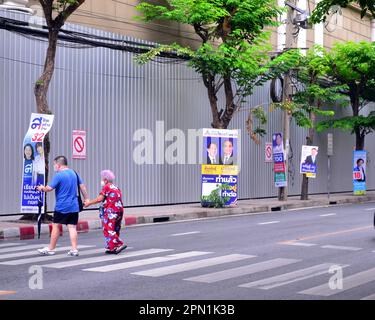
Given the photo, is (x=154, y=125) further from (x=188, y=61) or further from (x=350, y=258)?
(x=350, y=258)

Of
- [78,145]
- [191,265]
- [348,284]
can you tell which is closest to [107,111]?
[78,145]

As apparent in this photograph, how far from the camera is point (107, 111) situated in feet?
82.4

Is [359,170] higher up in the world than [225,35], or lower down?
lower down

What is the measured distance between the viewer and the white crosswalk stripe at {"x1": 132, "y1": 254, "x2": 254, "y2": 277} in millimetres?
10969

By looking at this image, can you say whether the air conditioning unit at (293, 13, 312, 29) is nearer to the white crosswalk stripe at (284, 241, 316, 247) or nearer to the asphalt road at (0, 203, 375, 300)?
the asphalt road at (0, 203, 375, 300)

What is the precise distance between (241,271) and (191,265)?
100 cm

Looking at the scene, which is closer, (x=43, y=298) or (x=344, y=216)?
(x=43, y=298)

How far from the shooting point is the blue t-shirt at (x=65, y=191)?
12.9m

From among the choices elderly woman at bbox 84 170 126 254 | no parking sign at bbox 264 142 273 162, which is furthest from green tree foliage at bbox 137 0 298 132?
elderly woman at bbox 84 170 126 254

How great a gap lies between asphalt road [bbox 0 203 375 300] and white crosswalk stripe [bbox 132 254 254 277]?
2 cm

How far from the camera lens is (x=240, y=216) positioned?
78.8 feet

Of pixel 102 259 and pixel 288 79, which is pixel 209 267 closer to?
pixel 102 259
